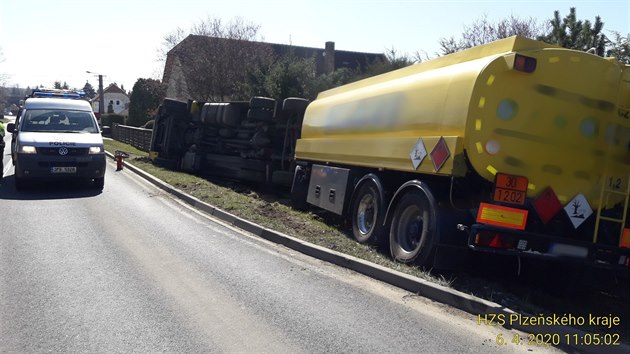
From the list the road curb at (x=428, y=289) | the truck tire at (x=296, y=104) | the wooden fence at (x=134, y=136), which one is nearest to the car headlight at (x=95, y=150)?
the truck tire at (x=296, y=104)

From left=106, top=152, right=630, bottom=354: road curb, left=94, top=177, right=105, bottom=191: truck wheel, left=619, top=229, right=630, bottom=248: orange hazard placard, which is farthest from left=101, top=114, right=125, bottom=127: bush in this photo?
left=619, top=229, right=630, bottom=248: orange hazard placard

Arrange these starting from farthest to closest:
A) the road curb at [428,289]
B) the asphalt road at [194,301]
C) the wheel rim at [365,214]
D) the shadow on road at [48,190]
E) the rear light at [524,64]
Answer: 1. the shadow on road at [48,190]
2. the wheel rim at [365,214]
3. the rear light at [524,64]
4. the road curb at [428,289]
5. the asphalt road at [194,301]

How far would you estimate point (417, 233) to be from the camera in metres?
7.13

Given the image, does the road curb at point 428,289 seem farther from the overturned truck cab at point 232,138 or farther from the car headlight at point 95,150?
the car headlight at point 95,150

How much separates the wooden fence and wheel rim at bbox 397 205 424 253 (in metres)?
21.4

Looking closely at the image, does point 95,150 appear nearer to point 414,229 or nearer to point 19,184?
point 19,184

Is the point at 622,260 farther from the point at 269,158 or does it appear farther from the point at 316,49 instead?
the point at 316,49

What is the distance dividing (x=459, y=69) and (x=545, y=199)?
5.97 feet

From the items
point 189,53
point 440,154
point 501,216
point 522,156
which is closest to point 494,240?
point 501,216

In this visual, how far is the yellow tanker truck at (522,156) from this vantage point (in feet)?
19.5

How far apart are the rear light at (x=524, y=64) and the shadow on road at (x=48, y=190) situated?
32.5 feet

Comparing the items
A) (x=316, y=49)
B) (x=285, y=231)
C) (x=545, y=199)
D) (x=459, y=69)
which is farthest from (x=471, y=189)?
(x=316, y=49)

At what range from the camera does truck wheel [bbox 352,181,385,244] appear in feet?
26.3

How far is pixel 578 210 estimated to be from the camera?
6.30 m
